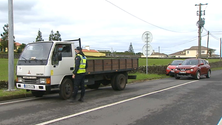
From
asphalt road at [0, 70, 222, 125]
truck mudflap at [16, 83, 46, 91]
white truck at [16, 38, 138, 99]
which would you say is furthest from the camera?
white truck at [16, 38, 138, 99]

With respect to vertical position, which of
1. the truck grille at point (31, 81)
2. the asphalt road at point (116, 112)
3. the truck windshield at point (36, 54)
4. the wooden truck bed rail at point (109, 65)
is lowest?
the asphalt road at point (116, 112)

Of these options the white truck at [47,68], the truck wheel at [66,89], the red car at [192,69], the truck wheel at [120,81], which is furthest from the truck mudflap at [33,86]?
the red car at [192,69]

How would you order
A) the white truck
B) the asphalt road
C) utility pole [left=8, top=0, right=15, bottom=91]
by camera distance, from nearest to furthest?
1. the asphalt road
2. the white truck
3. utility pole [left=8, top=0, right=15, bottom=91]

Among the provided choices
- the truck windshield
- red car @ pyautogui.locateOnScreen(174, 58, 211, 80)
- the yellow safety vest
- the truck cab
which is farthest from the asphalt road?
red car @ pyautogui.locateOnScreen(174, 58, 211, 80)

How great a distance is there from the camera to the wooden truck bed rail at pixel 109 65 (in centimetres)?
Answer: 892

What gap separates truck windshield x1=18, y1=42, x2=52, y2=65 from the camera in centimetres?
752

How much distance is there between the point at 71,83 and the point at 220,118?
5.16 meters

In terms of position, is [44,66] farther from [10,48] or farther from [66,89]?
[10,48]

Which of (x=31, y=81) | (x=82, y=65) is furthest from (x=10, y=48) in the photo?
(x=82, y=65)

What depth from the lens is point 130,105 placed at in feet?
23.2

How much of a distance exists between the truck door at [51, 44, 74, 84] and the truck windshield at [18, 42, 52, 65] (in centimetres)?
29

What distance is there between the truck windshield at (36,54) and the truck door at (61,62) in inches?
11.3

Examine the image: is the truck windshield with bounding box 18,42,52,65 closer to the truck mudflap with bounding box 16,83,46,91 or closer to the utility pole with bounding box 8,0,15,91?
the truck mudflap with bounding box 16,83,46,91

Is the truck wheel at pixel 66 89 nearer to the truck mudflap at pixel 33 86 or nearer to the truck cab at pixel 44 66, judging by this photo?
the truck cab at pixel 44 66
